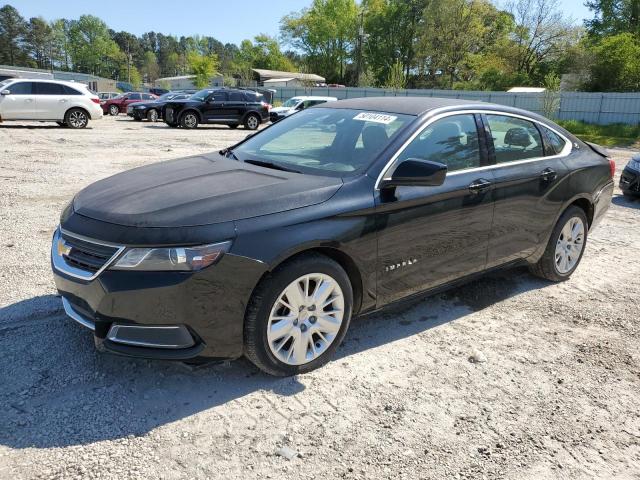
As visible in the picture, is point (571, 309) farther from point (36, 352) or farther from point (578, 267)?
point (36, 352)

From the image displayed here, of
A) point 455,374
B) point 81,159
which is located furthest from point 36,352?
point 81,159

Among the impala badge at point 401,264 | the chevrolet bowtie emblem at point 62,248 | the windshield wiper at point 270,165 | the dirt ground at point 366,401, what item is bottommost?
the dirt ground at point 366,401

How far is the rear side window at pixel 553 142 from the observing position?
188 inches

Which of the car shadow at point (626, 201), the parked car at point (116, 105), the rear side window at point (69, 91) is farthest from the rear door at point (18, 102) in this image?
the car shadow at point (626, 201)

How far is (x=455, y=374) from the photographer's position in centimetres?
339

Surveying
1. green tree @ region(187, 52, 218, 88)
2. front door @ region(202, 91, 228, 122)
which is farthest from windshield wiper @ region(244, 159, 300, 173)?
green tree @ region(187, 52, 218, 88)

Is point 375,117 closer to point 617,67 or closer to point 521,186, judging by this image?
point 521,186

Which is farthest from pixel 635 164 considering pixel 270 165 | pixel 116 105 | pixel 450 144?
pixel 116 105

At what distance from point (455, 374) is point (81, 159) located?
10.7 metres

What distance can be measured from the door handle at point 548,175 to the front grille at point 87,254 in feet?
11.3

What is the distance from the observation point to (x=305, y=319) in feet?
10.4

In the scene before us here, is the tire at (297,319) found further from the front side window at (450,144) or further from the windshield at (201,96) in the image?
the windshield at (201,96)

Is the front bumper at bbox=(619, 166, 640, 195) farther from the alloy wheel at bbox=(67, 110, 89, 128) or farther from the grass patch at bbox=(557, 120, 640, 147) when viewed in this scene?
the alloy wheel at bbox=(67, 110, 89, 128)

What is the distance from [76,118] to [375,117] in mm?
18598
